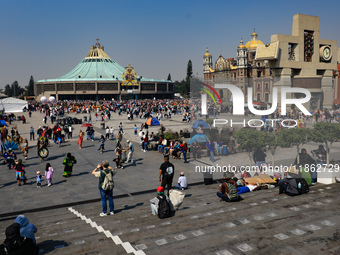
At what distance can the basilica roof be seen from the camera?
314 feet

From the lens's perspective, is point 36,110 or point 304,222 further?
point 36,110

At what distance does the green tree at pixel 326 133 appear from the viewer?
10484 millimetres

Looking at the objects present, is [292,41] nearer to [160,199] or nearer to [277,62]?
[277,62]

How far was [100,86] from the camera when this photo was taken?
9194 centimetres

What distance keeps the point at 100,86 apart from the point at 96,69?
12939 millimetres

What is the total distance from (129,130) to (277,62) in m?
18.5

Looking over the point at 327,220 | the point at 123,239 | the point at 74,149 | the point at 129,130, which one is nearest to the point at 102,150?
the point at 74,149

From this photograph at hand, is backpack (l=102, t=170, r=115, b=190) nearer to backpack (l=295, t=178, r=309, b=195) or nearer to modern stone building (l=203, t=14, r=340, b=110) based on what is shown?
backpack (l=295, t=178, r=309, b=195)

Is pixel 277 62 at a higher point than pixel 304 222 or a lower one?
higher

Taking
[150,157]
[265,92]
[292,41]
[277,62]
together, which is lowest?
[150,157]

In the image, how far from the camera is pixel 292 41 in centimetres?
1367

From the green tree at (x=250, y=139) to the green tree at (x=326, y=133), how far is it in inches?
69.7

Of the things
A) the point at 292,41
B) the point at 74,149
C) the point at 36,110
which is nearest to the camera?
the point at 292,41

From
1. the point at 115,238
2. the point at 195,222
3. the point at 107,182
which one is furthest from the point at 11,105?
the point at 195,222
